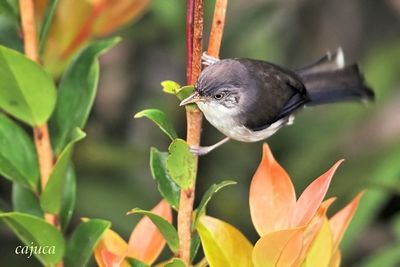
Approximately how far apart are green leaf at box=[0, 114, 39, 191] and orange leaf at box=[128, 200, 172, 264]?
153mm

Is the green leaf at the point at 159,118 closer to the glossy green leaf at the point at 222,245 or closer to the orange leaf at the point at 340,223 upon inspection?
the glossy green leaf at the point at 222,245

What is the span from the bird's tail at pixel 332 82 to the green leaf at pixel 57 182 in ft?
1.67

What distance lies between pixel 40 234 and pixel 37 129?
0.14m

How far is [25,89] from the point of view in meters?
1.06

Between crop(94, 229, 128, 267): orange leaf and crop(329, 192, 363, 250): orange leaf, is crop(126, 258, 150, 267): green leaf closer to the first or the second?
crop(94, 229, 128, 267): orange leaf

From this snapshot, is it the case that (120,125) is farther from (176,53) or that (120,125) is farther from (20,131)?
(20,131)

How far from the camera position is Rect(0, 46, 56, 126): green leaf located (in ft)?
3.37

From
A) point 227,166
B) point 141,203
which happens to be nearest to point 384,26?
point 227,166

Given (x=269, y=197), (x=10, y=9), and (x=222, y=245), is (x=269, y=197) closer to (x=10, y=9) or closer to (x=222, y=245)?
(x=222, y=245)

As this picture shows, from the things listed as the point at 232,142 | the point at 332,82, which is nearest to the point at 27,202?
the point at 332,82

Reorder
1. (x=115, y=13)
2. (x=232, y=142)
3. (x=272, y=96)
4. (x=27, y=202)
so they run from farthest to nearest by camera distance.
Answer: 1. (x=232, y=142)
2. (x=115, y=13)
3. (x=272, y=96)
4. (x=27, y=202)

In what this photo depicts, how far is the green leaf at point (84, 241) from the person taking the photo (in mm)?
1031

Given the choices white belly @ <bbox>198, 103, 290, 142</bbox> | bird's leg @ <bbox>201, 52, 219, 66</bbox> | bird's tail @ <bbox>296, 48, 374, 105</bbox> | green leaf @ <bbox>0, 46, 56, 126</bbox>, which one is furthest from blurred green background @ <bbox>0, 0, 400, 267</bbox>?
green leaf @ <bbox>0, 46, 56, 126</bbox>

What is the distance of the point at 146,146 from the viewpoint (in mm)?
2338
